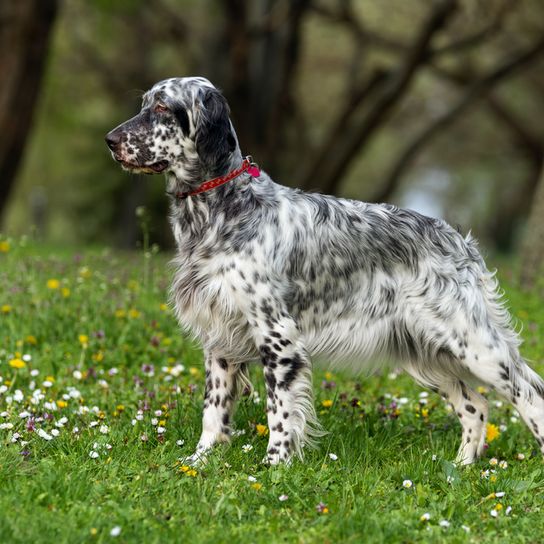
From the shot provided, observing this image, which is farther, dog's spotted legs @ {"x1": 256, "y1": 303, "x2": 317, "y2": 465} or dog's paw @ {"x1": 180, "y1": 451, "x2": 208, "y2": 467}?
dog's spotted legs @ {"x1": 256, "y1": 303, "x2": 317, "y2": 465}

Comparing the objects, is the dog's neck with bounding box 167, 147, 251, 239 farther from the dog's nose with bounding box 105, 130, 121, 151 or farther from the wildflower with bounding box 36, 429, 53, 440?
the wildflower with bounding box 36, 429, 53, 440

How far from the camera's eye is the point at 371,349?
502 centimetres

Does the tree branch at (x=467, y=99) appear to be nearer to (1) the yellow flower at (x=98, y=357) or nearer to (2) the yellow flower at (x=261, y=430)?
(1) the yellow flower at (x=98, y=357)

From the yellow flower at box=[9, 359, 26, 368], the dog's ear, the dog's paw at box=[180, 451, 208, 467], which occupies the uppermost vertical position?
the dog's ear

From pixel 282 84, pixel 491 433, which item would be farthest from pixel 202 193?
pixel 282 84

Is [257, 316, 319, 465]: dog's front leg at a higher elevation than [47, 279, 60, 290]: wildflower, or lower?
higher

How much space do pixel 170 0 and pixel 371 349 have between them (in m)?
14.9

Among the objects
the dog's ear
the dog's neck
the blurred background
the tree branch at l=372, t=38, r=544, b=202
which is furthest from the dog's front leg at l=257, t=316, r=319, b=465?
the tree branch at l=372, t=38, r=544, b=202

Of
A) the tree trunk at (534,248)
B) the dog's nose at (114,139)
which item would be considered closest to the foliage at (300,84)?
the tree trunk at (534,248)

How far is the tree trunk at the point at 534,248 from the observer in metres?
9.49

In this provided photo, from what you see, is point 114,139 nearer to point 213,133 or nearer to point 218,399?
point 213,133

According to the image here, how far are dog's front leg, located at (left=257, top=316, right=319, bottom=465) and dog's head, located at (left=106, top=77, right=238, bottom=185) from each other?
0.97 m

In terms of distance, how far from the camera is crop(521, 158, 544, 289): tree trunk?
31.1 ft

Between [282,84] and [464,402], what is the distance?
12022 mm
